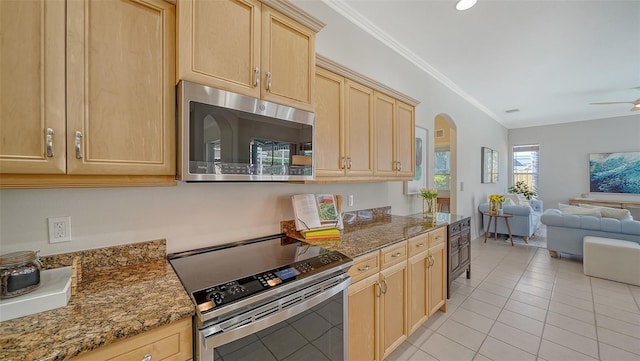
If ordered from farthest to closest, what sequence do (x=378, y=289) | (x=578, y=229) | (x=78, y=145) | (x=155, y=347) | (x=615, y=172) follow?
(x=615, y=172) → (x=578, y=229) → (x=378, y=289) → (x=78, y=145) → (x=155, y=347)

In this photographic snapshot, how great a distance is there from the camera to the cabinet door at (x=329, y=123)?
1.81 metres

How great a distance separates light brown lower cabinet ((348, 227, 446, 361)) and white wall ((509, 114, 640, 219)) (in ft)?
23.6

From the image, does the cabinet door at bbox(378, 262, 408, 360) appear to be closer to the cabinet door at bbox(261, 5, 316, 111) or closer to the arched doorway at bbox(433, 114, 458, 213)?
the cabinet door at bbox(261, 5, 316, 111)

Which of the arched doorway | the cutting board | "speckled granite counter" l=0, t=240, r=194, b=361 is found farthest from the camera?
the arched doorway

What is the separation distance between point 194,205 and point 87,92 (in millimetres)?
747

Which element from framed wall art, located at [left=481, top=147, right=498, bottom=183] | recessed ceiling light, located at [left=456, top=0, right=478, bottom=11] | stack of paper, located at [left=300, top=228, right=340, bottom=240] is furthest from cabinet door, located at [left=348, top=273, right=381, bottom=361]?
framed wall art, located at [left=481, top=147, right=498, bottom=183]

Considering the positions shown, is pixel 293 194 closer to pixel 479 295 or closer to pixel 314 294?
pixel 314 294

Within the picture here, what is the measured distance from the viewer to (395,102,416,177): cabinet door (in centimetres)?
253

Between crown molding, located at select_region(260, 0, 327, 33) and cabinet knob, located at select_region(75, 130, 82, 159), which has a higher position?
crown molding, located at select_region(260, 0, 327, 33)

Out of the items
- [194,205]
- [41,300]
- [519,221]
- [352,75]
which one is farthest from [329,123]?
[519,221]

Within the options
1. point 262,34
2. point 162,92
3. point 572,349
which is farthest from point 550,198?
point 162,92

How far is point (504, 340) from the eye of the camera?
212 cm

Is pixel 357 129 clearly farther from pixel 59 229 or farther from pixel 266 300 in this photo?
pixel 59 229

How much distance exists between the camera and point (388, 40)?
113 inches
